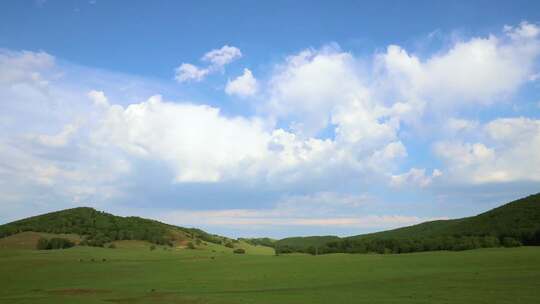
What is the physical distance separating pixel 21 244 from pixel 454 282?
451ft

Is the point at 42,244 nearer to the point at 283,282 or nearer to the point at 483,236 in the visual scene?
the point at 283,282

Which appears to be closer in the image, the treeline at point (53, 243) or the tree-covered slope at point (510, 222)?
the tree-covered slope at point (510, 222)

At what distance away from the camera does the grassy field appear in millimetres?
37625

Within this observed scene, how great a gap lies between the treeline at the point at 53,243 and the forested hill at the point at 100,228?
5.93 metres

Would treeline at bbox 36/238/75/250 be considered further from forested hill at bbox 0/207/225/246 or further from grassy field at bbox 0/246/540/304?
grassy field at bbox 0/246/540/304

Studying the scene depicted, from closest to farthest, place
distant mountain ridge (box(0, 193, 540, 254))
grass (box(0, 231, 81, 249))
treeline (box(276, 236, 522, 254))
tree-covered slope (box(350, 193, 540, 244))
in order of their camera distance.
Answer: treeline (box(276, 236, 522, 254)) → tree-covered slope (box(350, 193, 540, 244)) → distant mountain ridge (box(0, 193, 540, 254)) → grass (box(0, 231, 81, 249))

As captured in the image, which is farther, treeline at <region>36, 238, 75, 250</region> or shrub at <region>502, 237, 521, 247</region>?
treeline at <region>36, 238, 75, 250</region>

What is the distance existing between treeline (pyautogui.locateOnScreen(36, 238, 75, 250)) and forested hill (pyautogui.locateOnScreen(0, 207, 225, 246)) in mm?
5927

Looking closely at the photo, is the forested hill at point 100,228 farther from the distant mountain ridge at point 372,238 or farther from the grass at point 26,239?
the grass at point 26,239

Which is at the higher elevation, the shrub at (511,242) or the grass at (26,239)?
the grass at (26,239)

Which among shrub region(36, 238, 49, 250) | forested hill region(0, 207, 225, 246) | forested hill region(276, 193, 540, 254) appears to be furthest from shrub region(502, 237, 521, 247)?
shrub region(36, 238, 49, 250)

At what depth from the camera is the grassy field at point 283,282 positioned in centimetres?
3762

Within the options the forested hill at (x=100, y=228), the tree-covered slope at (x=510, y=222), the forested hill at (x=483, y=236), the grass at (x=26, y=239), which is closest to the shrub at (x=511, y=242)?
the forested hill at (x=483, y=236)

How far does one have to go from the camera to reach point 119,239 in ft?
531
